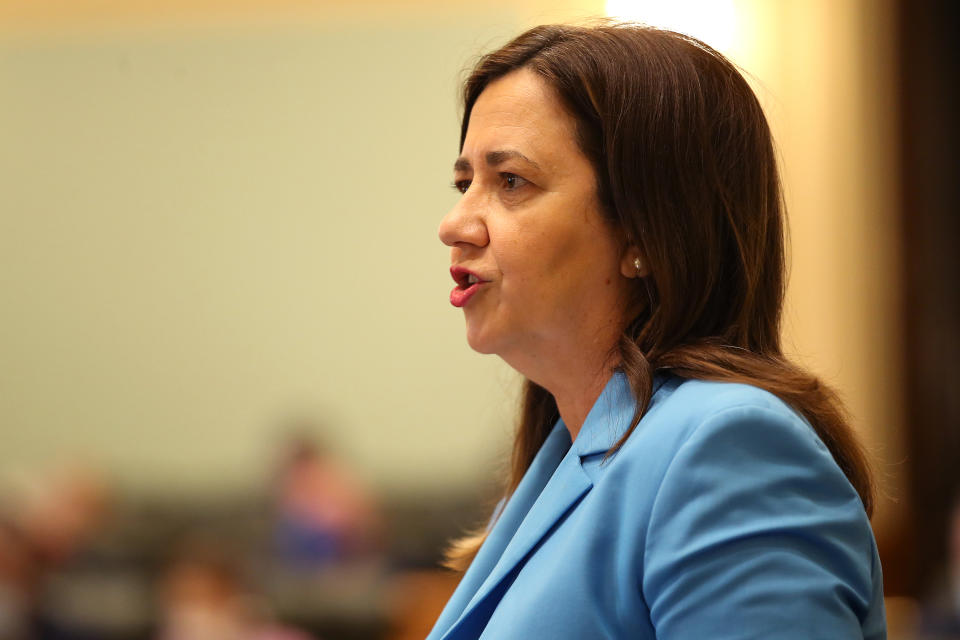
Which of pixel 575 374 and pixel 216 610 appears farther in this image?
pixel 216 610

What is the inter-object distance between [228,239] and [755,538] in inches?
269

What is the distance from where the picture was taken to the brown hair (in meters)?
1.32

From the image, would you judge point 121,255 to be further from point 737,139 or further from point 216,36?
point 737,139

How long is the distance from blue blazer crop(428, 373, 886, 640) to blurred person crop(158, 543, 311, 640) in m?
3.37

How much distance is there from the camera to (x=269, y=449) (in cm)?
735

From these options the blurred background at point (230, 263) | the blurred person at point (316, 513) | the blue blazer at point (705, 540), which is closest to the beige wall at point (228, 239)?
the blurred background at point (230, 263)

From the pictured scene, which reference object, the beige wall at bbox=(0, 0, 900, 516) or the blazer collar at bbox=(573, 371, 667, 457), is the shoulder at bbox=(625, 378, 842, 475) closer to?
the blazer collar at bbox=(573, 371, 667, 457)

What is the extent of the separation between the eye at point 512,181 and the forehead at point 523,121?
0.11ft

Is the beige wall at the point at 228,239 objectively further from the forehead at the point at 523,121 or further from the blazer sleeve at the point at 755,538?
the blazer sleeve at the point at 755,538

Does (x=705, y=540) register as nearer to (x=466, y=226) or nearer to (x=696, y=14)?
(x=466, y=226)

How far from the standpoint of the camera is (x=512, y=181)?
1.41m

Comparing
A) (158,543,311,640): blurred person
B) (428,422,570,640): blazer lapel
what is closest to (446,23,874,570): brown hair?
(428,422,570,640): blazer lapel

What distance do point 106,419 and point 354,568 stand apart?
9.44ft

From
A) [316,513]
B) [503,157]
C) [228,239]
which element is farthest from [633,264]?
[228,239]
